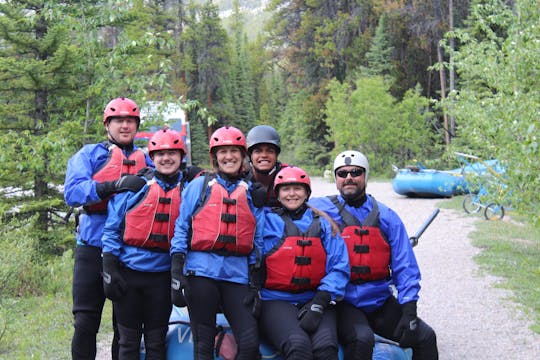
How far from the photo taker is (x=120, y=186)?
419 cm

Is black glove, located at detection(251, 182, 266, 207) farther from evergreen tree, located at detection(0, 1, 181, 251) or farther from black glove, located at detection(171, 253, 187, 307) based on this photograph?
evergreen tree, located at detection(0, 1, 181, 251)

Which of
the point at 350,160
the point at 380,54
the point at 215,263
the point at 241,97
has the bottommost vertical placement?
the point at 215,263

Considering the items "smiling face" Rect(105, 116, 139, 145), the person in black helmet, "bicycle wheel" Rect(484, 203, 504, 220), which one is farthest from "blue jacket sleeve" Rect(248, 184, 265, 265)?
"bicycle wheel" Rect(484, 203, 504, 220)

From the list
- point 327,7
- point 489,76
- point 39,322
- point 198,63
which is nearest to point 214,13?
point 198,63

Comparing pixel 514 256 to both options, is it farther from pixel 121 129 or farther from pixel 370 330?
pixel 121 129

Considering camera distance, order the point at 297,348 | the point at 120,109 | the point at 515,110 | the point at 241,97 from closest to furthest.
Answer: the point at 297,348 < the point at 120,109 < the point at 515,110 < the point at 241,97

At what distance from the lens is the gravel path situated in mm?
6195

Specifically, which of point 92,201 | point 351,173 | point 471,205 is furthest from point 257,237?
point 471,205

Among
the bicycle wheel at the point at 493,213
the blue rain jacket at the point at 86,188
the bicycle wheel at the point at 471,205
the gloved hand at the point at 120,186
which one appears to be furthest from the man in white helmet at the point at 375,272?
the bicycle wheel at the point at 471,205

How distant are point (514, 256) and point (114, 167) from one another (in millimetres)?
8615

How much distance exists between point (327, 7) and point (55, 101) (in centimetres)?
3756

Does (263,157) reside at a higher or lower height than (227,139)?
lower

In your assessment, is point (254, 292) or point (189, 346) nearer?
point (254, 292)

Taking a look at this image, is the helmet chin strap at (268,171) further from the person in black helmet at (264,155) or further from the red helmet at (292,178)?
the red helmet at (292,178)
